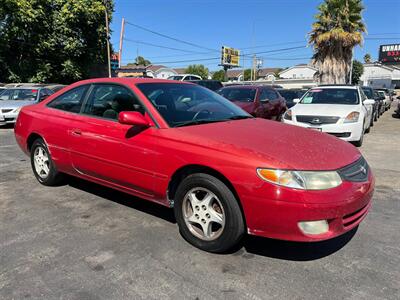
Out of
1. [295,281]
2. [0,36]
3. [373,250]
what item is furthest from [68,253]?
[0,36]

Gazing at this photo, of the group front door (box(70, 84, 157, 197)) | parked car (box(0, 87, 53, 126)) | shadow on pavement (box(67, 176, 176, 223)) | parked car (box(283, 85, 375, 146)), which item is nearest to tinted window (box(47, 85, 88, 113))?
front door (box(70, 84, 157, 197))

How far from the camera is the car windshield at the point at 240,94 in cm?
1035

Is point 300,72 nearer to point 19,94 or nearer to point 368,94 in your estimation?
point 368,94

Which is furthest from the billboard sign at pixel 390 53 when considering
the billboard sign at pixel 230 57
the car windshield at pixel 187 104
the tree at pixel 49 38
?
the car windshield at pixel 187 104

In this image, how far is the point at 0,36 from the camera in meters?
24.6

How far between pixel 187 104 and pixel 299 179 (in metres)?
1.74

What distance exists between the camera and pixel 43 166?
5051 millimetres

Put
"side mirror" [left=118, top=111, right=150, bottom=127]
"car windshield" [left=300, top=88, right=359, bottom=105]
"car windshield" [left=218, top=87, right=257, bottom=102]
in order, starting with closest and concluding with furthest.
Result: "side mirror" [left=118, top=111, right=150, bottom=127], "car windshield" [left=300, top=88, right=359, bottom=105], "car windshield" [left=218, top=87, right=257, bottom=102]

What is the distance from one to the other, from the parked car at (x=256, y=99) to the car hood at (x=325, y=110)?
4.20ft

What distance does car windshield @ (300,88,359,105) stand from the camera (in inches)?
372

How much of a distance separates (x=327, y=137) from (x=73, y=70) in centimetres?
2685

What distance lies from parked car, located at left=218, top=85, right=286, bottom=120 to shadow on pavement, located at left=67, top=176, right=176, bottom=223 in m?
5.65

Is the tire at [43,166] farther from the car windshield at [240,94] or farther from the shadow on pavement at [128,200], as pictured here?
the car windshield at [240,94]

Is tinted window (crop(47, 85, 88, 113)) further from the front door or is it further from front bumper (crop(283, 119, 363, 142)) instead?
front bumper (crop(283, 119, 363, 142))
